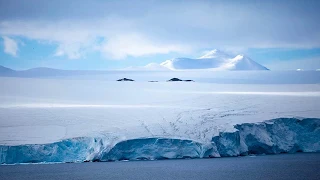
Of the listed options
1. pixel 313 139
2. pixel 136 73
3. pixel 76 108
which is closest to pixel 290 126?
pixel 313 139

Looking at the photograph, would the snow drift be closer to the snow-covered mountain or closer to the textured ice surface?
the textured ice surface

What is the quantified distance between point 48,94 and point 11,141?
10559 mm

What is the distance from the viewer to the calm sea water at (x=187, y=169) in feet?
45.0

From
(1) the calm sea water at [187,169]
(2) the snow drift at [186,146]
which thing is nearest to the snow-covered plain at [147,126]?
(2) the snow drift at [186,146]

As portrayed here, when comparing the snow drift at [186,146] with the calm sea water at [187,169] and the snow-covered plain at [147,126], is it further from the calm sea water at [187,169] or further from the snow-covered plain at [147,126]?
the calm sea water at [187,169]

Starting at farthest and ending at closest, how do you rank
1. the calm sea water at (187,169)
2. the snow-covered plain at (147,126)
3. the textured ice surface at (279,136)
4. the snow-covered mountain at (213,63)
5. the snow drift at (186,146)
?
the snow-covered mountain at (213,63)
the textured ice surface at (279,136)
the snow-covered plain at (147,126)
the snow drift at (186,146)
the calm sea water at (187,169)

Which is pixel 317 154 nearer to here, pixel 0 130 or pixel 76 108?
pixel 76 108

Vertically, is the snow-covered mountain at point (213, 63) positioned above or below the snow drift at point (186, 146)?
above

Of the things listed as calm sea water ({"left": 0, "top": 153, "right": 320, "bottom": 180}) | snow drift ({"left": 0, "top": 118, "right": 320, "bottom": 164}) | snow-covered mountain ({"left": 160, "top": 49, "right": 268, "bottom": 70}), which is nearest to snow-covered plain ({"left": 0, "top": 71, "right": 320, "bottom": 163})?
snow drift ({"left": 0, "top": 118, "right": 320, "bottom": 164})

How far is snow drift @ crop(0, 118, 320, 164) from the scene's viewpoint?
1514 cm

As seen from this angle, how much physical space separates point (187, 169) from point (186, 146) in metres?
1.25

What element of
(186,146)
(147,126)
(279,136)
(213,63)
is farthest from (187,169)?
(213,63)

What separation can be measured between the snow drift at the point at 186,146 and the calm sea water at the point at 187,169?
0.29 metres

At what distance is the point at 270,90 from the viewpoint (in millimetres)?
27531
